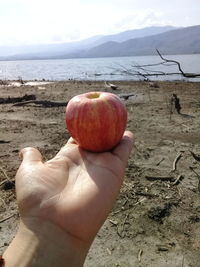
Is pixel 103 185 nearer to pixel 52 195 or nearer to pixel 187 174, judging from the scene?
pixel 52 195

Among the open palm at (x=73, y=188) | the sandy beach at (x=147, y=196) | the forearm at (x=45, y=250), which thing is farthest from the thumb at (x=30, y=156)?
the sandy beach at (x=147, y=196)

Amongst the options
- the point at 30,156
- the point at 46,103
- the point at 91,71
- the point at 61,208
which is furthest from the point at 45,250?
the point at 91,71

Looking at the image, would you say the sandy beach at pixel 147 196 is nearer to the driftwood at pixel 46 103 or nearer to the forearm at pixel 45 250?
the forearm at pixel 45 250

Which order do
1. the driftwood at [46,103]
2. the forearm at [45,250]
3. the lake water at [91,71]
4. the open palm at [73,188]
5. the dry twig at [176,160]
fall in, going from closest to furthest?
the forearm at [45,250], the open palm at [73,188], the dry twig at [176,160], the driftwood at [46,103], the lake water at [91,71]

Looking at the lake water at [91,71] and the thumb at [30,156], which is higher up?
the thumb at [30,156]

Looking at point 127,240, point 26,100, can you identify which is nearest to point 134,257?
point 127,240

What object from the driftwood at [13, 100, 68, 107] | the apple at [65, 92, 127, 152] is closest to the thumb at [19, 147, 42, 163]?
the apple at [65, 92, 127, 152]

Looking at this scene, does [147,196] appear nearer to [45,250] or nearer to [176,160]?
[176,160]

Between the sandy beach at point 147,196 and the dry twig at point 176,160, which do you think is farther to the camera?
the dry twig at point 176,160

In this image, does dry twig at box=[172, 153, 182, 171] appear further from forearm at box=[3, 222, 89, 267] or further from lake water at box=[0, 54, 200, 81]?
forearm at box=[3, 222, 89, 267]
